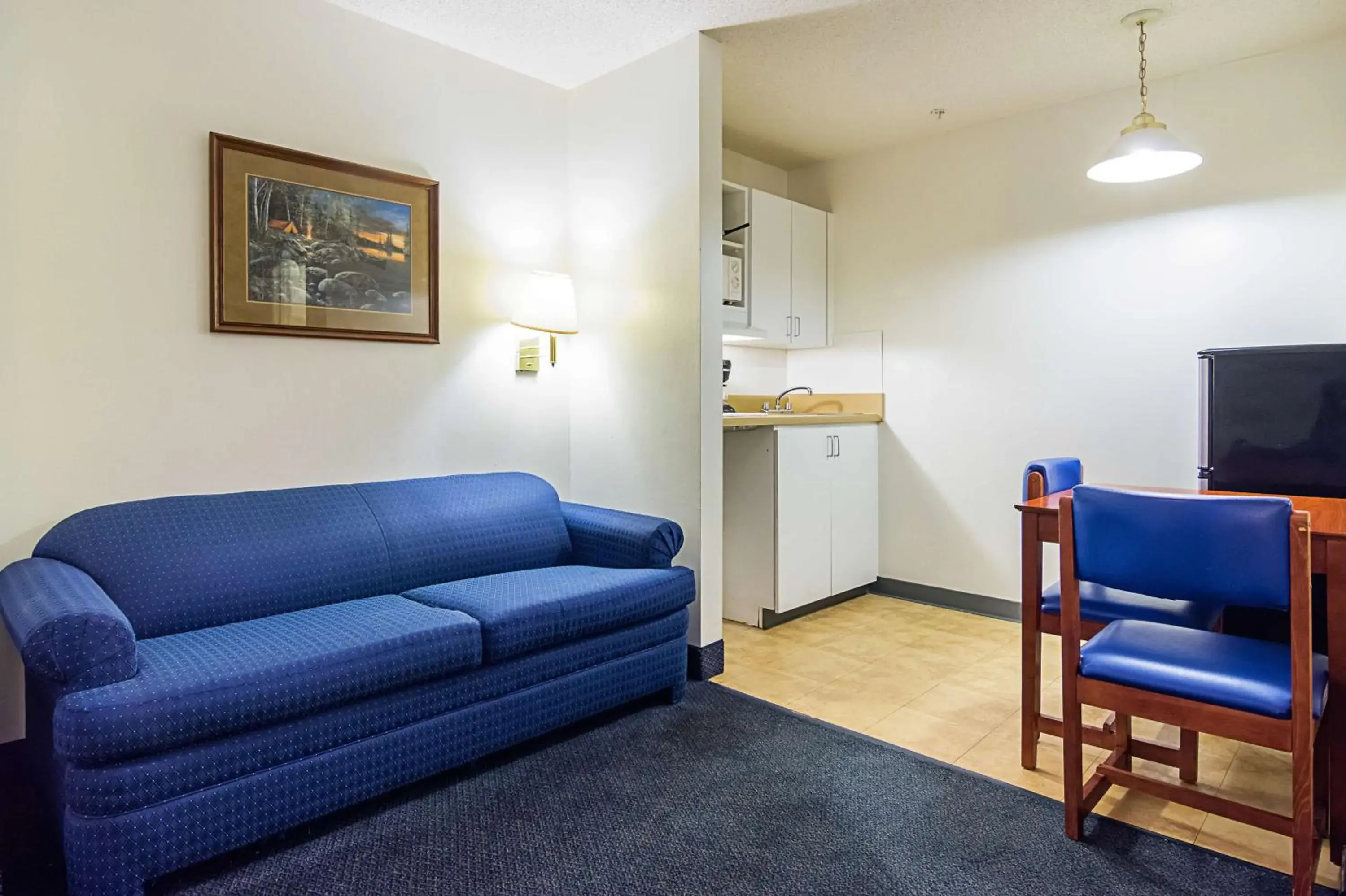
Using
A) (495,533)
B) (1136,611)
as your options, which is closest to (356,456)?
(495,533)

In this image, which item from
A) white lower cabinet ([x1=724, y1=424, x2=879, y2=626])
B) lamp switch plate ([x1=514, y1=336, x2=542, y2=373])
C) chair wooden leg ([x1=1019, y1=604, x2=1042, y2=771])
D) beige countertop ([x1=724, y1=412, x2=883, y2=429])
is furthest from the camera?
white lower cabinet ([x1=724, y1=424, x2=879, y2=626])

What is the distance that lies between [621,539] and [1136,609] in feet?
5.45

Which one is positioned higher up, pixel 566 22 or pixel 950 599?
pixel 566 22

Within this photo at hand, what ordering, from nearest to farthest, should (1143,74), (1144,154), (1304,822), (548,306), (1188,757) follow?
(1304,822) < (1188,757) < (1144,154) < (548,306) < (1143,74)

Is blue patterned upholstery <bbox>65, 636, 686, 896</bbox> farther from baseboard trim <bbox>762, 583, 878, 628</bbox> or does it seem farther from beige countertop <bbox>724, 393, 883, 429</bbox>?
beige countertop <bbox>724, 393, 883, 429</bbox>

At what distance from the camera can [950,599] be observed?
4.14 m

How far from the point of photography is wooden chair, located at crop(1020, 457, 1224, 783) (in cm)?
217

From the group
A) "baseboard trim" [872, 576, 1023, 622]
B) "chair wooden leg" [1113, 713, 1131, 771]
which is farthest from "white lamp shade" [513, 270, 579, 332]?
"baseboard trim" [872, 576, 1023, 622]

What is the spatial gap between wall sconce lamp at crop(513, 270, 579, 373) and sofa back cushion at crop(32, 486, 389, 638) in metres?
0.97

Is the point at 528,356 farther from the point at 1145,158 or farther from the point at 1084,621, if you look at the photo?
the point at 1145,158

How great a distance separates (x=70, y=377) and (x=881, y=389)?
12.0 ft

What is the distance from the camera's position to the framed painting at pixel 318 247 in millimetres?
2494

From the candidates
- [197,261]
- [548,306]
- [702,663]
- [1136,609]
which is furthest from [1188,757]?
[197,261]

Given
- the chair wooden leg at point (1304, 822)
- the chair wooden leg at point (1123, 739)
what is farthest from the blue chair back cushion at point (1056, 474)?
the chair wooden leg at point (1304, 822)
